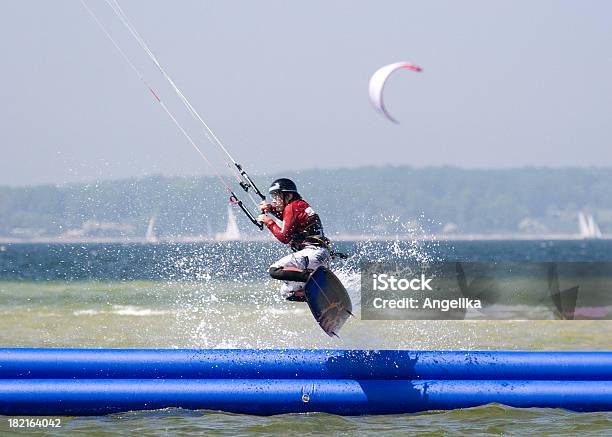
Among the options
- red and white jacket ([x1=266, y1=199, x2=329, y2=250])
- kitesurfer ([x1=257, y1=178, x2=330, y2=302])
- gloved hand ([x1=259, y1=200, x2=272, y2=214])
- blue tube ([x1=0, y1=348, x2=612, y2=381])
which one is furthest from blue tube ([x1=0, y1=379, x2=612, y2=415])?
gloved hand ([x1=259, y1=200, x2=272, y2=214])

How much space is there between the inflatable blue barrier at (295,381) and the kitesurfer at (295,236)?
71 cm

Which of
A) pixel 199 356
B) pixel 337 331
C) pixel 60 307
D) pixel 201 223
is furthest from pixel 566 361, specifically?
pixel 201 223

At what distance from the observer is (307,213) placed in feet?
30.6

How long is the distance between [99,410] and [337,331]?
7.34 feet

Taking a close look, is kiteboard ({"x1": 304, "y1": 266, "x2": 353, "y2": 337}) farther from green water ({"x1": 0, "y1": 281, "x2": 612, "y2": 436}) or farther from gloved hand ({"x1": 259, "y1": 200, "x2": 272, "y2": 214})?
gloved hand ({"x1": 259, "y1": 200, "x2": 272, "y2": 214})

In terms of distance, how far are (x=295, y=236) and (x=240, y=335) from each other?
4.72 metres

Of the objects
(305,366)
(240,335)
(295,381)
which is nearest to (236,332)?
(240,335)

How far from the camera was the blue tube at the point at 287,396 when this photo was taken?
29.5 feet

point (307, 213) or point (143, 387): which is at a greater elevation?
point (307, 213)

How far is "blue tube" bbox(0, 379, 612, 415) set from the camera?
9000 millimetres

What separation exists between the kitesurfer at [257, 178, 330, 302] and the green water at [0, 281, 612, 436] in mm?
978

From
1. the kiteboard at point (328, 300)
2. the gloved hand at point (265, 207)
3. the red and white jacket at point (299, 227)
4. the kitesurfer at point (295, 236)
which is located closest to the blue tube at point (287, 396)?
the kiteboard at point (328, 300)

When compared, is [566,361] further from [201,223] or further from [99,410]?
[201,223]

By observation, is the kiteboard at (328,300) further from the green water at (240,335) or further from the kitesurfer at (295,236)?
the green water at (240,335)
